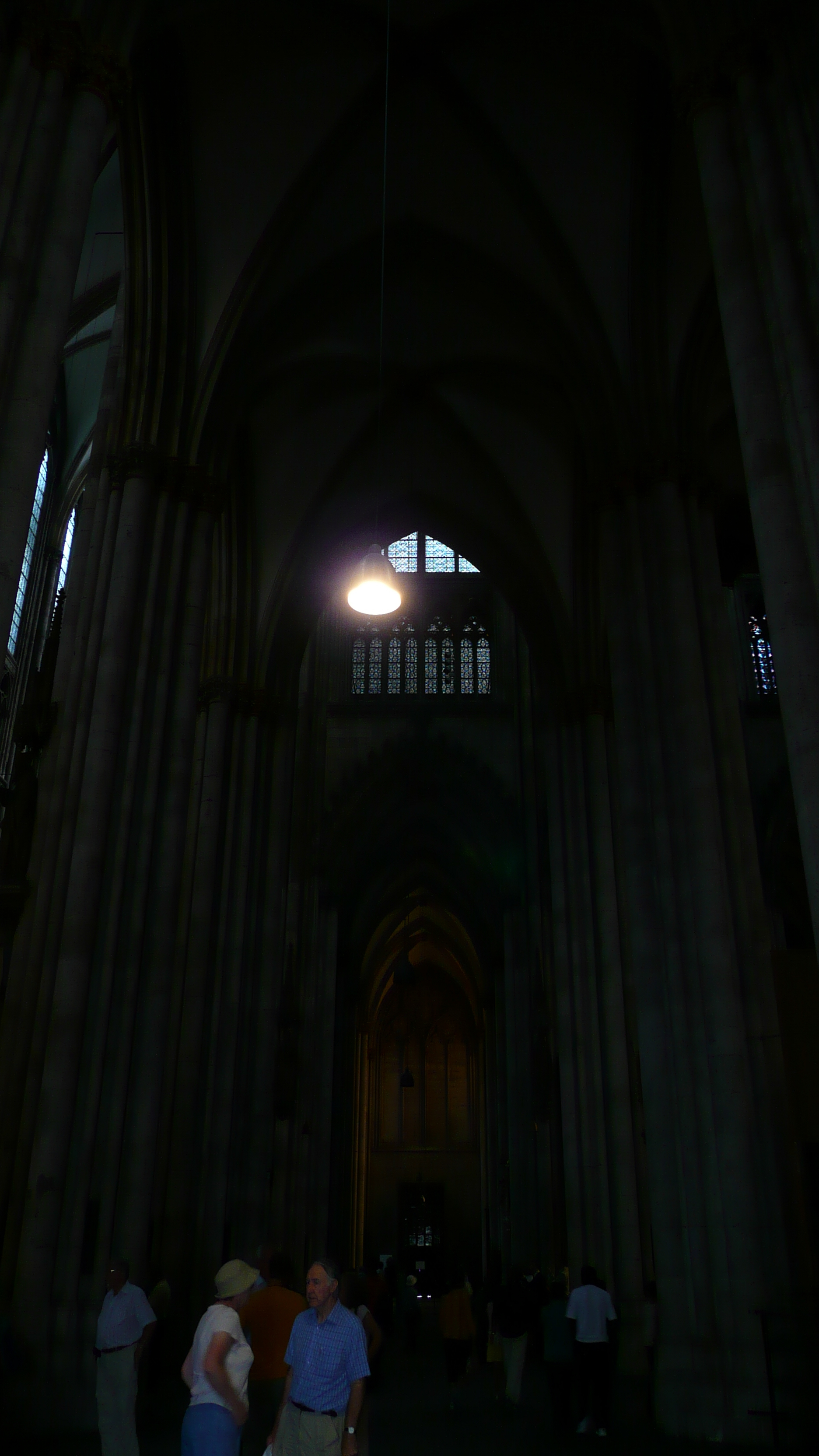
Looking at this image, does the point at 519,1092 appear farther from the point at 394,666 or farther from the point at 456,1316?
the point at 456,1316

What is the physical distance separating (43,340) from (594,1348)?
326 inches

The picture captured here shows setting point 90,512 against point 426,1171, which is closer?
point 90,512

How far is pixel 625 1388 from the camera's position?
1125 centimetres

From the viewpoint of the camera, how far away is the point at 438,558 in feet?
99.6

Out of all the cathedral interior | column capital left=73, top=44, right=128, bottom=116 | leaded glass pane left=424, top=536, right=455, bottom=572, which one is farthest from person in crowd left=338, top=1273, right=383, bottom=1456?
leaded glass pane left=424, top=536, right=455, bottom=572

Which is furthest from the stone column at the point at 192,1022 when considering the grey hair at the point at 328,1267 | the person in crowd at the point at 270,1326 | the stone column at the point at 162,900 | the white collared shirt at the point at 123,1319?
the grey hair at the point at 328,1267

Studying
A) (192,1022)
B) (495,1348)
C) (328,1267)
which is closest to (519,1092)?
(192,1022)

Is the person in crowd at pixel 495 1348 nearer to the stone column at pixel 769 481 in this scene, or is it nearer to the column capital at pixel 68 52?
the stone column at pixel 769 481

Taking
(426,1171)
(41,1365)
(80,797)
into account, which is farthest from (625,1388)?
(426,1171)

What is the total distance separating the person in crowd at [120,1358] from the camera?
5.33 m

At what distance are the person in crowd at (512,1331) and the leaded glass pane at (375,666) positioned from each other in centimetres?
1951

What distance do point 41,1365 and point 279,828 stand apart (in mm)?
9852

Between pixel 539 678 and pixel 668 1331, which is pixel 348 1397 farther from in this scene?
→ pixel 539 678

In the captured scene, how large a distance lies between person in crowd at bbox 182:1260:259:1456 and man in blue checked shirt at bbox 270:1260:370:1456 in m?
0.17
